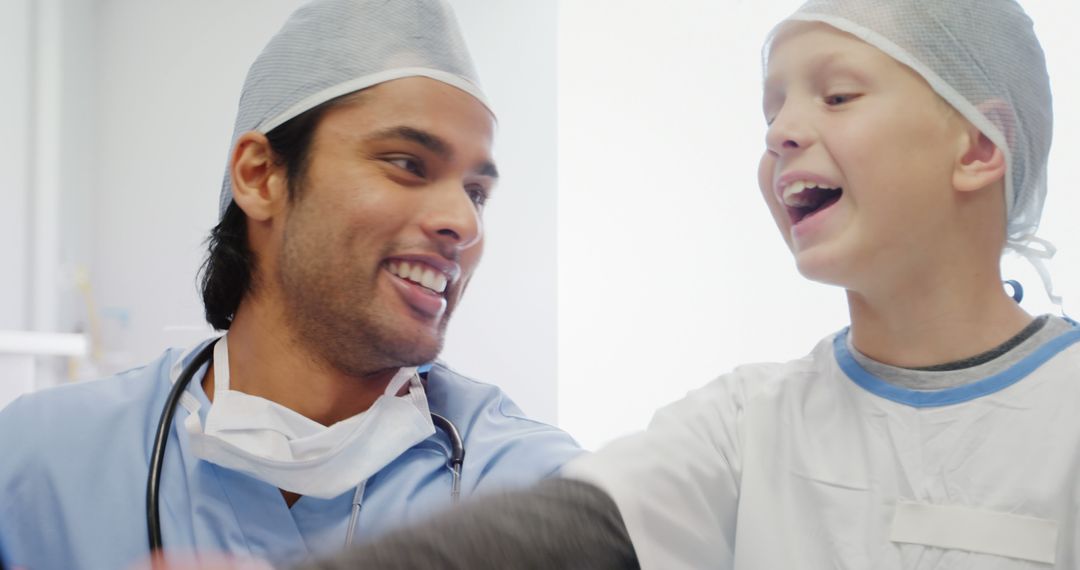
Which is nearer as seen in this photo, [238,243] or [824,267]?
[824,267]

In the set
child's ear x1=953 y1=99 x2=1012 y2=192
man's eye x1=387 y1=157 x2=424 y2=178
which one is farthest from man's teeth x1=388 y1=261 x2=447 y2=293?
child's ear x1=953 y1=99 x2=1012 y2=192

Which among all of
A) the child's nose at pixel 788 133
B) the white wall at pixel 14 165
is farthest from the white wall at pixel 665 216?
the white wall at pixel 14 165

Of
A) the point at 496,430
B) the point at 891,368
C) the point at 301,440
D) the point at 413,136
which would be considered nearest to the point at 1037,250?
the point at 891,368

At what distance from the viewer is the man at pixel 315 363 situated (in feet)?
3.51

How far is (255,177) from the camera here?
52.6 inches

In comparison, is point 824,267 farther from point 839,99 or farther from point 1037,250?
point 1037,250

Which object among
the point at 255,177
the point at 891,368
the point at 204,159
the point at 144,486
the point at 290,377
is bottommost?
the point at 144,486

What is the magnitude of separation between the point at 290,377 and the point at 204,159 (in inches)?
71.9

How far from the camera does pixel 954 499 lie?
0.77m

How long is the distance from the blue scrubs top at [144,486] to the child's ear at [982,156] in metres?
0.64

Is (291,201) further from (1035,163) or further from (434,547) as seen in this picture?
(1035,163)

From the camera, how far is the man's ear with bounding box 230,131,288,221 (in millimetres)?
1327

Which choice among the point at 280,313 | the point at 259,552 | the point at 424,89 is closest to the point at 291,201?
the point at 280,313

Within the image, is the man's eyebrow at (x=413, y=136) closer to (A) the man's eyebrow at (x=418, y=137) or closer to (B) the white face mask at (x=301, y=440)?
A: (A) the man's eyebrow at (x=418, y=137)
